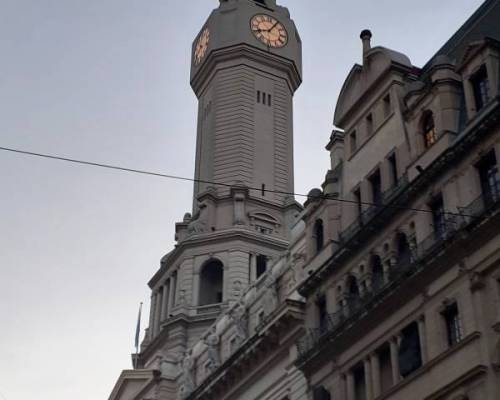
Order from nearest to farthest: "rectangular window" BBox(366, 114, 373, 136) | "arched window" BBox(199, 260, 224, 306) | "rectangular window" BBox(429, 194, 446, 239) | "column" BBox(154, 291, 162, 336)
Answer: "rectangular window" BBox(429, 194, 446, 239)
"rectangular window" BBox(366, 114, 373, 136)
"arched window" BBox(199, 260, 224, 306)
"column" BBox(154, 291, 162, 336)

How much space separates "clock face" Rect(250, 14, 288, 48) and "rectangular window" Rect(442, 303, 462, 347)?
63.4m

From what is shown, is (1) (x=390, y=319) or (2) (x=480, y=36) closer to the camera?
(1) (x=390, y=319)

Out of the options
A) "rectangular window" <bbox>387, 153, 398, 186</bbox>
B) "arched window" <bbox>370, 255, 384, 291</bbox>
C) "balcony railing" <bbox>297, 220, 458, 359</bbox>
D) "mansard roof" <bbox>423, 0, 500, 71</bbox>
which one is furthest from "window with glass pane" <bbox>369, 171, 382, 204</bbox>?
"mansard roof" <bbox>423, 0, 500, 71</bbox>

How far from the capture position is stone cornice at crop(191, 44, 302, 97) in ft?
310

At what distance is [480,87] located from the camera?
40031 millimetres

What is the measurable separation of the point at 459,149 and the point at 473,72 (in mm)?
4059

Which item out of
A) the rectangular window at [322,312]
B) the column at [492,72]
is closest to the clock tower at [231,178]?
the rectangular window at [322,312]

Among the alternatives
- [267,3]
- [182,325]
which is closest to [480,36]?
[182,325]

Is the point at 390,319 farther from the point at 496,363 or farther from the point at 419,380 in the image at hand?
the point at 496,363

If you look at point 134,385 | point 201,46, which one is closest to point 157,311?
point 134,385

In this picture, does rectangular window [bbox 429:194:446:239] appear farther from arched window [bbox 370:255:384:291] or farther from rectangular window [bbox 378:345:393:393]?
rectangular window [bbox 378:345:393:393]

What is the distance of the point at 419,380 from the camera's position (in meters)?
36.4

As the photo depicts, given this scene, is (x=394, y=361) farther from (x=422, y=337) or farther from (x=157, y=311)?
(x=157, y=311)

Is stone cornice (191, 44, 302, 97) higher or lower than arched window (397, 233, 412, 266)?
higher
